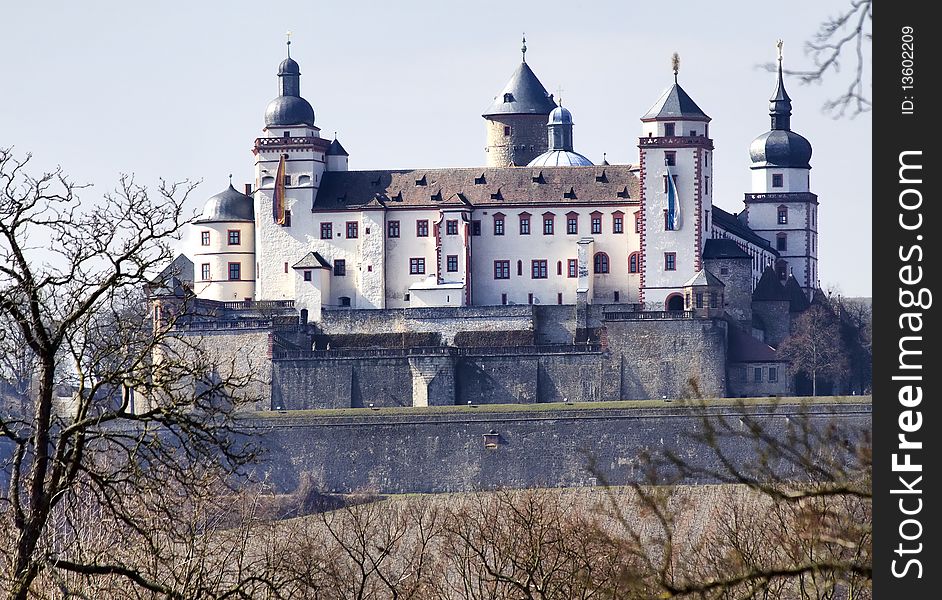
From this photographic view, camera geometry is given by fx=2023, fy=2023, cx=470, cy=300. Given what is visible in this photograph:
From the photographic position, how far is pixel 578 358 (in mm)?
67500

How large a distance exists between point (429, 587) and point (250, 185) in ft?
137

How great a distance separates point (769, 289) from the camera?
236ft

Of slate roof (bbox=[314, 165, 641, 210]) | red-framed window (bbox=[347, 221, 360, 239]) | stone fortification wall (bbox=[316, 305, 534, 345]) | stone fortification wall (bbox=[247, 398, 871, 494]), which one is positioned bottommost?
stone fortification wall (bbox=[247, 398, 871, 494])

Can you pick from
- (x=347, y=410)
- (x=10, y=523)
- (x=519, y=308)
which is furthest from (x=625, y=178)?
(x=10, y=523)

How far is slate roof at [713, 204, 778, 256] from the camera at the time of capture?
72.4m

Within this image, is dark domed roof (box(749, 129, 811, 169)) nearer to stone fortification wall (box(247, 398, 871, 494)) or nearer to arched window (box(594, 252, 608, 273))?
arched window (box(594, 252, 608, 273))

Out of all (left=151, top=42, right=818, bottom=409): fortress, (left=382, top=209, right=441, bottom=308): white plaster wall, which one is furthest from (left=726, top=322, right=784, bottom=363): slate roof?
(left=382, top=209, right=441, bottom=308): white plaster wall

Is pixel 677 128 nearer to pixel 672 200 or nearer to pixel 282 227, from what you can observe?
pixel 672 200

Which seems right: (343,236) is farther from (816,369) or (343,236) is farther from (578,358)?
(816,369)

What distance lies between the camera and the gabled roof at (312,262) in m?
70.8

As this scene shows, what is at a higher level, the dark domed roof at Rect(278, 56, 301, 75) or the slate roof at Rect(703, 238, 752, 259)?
the dark domed roof at Rect(278, 56, 301, 75)

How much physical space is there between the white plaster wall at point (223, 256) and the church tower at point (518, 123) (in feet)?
40.6

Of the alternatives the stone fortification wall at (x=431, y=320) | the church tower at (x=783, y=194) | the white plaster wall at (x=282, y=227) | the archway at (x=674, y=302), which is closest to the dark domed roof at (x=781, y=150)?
the church tower at (x=783, y=194)

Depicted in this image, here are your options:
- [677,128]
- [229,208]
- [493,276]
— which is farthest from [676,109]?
[229,208]
